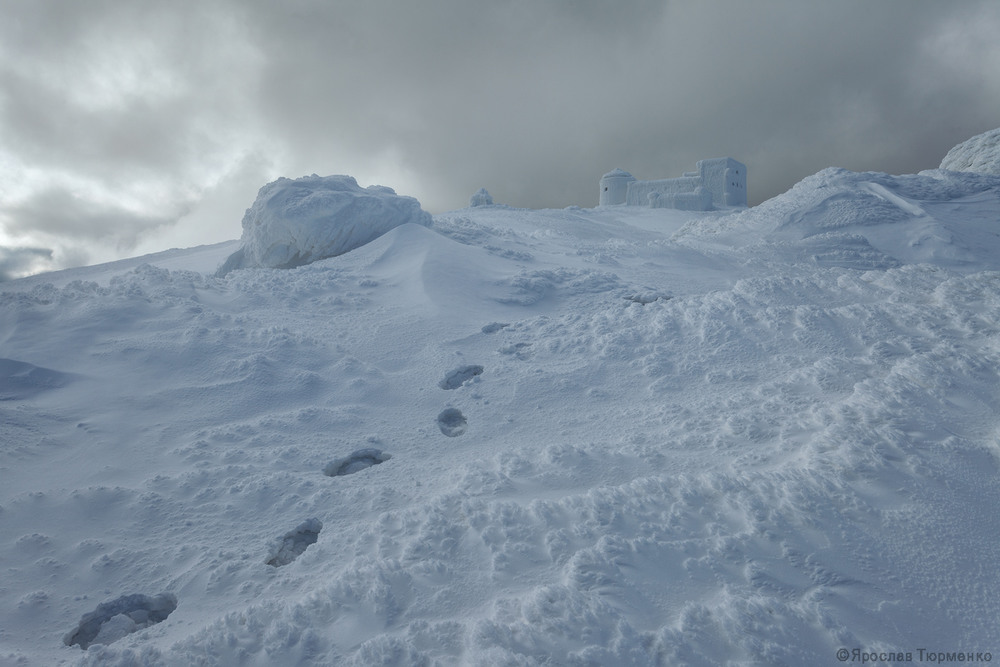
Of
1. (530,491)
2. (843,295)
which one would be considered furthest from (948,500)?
(843,295)

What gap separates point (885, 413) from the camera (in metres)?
3.94

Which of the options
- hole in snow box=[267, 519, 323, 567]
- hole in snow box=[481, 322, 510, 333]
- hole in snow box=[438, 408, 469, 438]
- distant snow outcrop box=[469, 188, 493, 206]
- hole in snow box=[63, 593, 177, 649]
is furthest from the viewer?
distant snow outcrop box=[469, 188, 493, 206]

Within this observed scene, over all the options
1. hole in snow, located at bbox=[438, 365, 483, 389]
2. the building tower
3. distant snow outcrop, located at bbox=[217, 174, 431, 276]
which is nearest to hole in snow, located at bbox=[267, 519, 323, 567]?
hole in snow, located at bbox=[438, 365, 483, 389]

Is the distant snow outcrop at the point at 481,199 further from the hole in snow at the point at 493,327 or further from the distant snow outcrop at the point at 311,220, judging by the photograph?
the hole in snow at the point at 493,327

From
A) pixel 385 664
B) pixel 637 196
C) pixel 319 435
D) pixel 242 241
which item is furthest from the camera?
pixel 637 196

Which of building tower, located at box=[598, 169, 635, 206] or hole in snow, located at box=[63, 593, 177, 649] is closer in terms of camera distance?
hole in snow, located at box=[63, 593, 177, 649]

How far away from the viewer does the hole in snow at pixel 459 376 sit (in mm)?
5453

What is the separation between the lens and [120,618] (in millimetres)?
3000

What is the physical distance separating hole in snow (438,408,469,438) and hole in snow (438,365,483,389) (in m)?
0.48

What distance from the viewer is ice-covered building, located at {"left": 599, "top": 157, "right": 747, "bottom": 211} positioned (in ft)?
105

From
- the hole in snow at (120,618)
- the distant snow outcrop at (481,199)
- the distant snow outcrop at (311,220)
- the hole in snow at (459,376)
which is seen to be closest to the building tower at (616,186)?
the distant snow outcrop at (481,199)

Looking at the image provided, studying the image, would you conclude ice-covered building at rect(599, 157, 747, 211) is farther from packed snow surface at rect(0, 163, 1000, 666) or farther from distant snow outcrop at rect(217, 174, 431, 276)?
packed snow surface at rect(0, 163, 1000, 666)

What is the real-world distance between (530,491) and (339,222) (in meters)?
7.71

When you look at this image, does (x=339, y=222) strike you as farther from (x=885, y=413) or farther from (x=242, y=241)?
(x=885, y=413)
